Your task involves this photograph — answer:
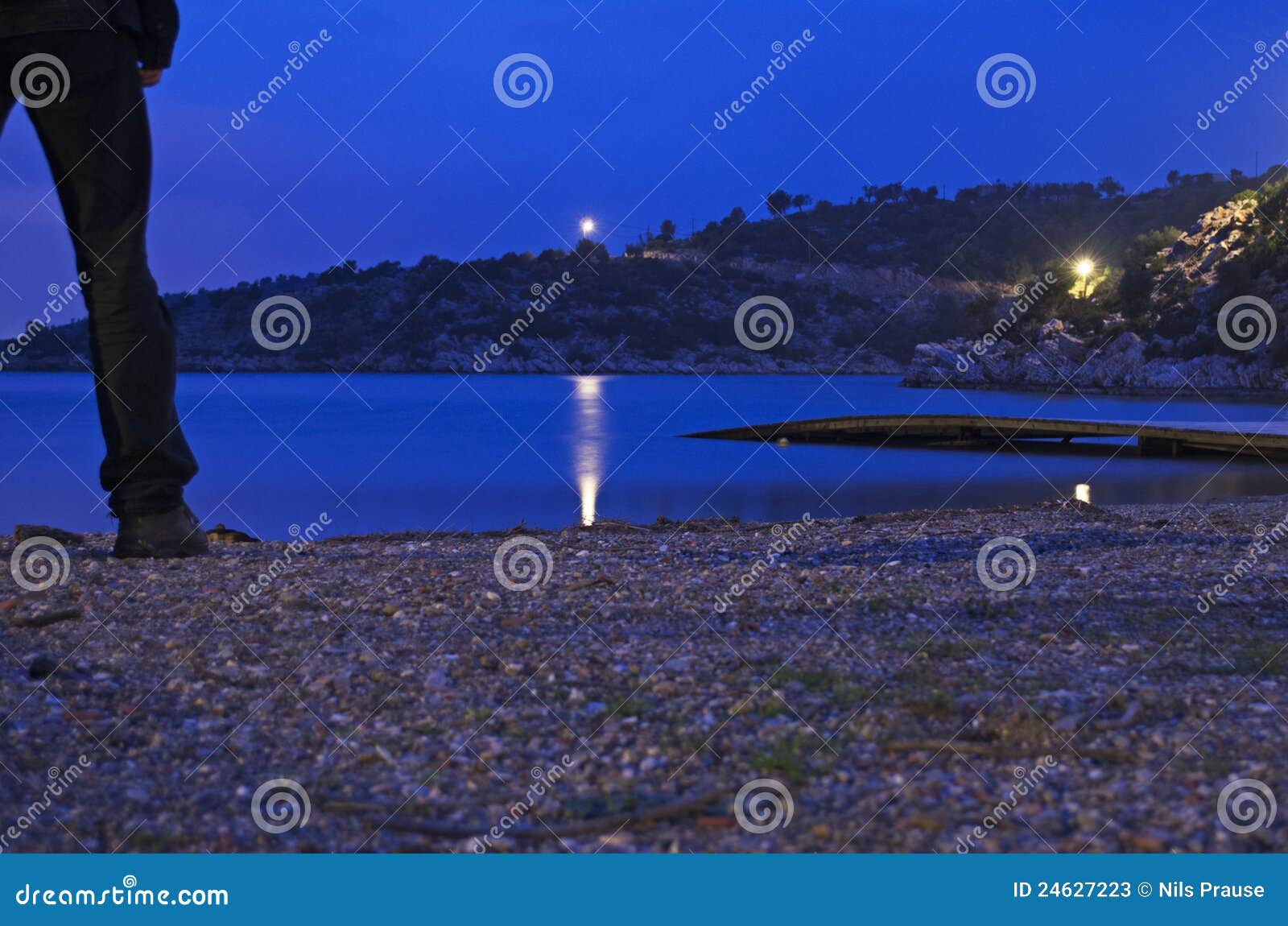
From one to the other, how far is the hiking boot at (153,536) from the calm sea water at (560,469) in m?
7.68

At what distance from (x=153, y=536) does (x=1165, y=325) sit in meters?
43.9

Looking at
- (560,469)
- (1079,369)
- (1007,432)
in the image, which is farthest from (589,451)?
(1079,369)

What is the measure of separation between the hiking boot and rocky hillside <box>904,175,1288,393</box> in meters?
35.3

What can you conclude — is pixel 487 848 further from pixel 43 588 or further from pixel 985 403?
pixel 985 403

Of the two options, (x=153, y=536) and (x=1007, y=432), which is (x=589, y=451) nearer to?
(x=1007, y=432)

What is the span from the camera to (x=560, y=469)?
21.4 metres

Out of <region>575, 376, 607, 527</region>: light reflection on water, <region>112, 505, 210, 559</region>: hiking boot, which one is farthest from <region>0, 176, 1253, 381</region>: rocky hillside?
<region>112, 505, 210, 559</region>: hiking boot

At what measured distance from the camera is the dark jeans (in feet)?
15.3

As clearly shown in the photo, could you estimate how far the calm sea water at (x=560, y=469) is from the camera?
1545 centimetres

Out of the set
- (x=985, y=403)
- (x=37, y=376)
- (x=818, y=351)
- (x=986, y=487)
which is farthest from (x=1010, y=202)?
(x=986, y=487)

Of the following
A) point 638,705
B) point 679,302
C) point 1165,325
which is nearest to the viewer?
point 638,705

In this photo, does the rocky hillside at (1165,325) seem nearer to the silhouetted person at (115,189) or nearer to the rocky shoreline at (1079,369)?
the rocky shoreline at (1079,369)

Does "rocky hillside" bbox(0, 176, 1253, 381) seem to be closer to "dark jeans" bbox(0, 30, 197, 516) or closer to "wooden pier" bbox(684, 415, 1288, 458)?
"wooden pier" bbox(684, 415, 1288, 458)

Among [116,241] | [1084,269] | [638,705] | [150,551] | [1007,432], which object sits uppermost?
[1084,269]
